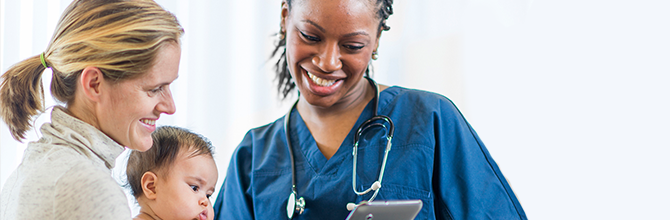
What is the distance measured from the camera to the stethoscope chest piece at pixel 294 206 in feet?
4.04

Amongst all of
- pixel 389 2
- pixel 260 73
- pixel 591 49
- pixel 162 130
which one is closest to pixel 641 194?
pixel 591 49

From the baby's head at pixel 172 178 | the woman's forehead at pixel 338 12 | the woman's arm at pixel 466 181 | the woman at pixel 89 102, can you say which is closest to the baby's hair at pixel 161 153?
the baby's head at pixel 172 178

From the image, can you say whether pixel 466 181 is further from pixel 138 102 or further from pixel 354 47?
pixel 138 102

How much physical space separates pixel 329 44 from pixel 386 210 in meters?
0.43

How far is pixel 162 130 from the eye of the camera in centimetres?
123

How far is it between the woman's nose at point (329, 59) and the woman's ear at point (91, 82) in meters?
0.52

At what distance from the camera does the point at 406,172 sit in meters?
1.21

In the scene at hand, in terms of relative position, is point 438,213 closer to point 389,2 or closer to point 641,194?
point 389,2

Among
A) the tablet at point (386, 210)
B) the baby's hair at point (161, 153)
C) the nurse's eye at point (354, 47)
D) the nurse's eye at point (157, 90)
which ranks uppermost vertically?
the nurse's eye at point (354, 47)

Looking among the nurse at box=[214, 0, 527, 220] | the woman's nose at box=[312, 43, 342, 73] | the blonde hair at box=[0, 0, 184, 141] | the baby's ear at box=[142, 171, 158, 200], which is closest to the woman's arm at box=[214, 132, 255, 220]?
the nurse at box=[214, 0, 527, 220]

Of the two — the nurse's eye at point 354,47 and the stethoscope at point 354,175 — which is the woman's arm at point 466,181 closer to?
the stethoscope at point 354,175

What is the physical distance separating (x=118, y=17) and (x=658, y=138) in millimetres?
1685

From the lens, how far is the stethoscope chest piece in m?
1.23

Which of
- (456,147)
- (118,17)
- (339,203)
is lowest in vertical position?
(339,203)
